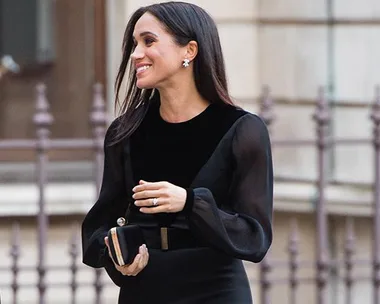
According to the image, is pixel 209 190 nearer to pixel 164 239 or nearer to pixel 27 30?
pixel 164 239

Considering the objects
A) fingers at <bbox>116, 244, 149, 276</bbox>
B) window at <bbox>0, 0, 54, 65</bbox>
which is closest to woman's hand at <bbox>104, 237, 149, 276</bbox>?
fingers at <bbox>116, 244, 149, 276</bbox>

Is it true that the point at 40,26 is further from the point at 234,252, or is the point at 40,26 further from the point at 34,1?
the point at 234,252

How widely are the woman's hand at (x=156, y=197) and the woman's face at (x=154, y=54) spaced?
34 centimetres

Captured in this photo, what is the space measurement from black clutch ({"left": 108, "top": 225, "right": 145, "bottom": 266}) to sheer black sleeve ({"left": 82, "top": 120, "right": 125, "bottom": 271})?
14 cm

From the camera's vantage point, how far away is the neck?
3492 millimetres

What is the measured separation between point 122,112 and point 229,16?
4090mm

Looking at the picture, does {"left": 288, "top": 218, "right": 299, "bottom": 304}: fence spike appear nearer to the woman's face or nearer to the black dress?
the black dress

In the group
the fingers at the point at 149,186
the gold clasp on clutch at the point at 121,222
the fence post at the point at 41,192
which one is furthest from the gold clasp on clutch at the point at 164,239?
the fence post at the point at 41,192

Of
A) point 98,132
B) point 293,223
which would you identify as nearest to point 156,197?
point 98,132

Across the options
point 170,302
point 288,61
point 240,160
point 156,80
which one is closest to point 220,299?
point 170,302

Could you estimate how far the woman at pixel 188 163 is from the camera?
135 inches

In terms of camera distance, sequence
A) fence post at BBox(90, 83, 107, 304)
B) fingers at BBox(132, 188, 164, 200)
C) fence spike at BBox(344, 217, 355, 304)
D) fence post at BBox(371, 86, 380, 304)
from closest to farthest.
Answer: fingers at BBox(132, 188, 164, 200), fence post at BBox(90, 83, 107, 304), fence post at BBox(371, 86, 380, 304), fence spike at BBox(344, 217, 355, 304)

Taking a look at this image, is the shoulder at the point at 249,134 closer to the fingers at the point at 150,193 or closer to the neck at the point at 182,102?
the neck at the point at 182,102

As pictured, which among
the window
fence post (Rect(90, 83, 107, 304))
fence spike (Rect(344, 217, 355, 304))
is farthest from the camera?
the window
